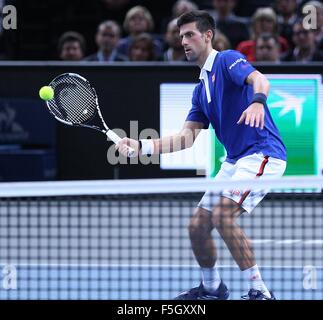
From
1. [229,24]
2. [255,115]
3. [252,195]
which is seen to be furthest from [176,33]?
[255,115]

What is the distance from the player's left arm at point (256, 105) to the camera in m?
5.36

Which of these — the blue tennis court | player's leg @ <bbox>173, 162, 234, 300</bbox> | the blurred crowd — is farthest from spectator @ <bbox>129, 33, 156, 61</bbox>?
player's leg @ <bbox>173, 162, 234, 300</bbox>

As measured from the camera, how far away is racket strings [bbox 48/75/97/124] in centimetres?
622

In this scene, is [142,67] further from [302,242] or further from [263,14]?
[302,242]

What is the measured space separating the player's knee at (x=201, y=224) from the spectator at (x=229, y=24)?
5546mm

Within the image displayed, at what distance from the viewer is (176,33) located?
1034 centimetres

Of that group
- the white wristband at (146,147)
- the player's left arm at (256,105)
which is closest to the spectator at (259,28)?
the white wristband at (146,147)

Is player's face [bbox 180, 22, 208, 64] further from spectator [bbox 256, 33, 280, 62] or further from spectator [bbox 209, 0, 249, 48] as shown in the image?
spectator [bbox 209, 0, 249, 48]

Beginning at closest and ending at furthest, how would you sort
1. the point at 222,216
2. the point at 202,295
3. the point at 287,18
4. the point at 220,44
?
the point at 222,216
the point at 202,295
the point at 220,44
the point at 287,18

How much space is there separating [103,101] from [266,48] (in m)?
1.60

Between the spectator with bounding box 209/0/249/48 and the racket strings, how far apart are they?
504 cm

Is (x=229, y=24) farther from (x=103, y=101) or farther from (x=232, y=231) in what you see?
(x=232, y=231)
